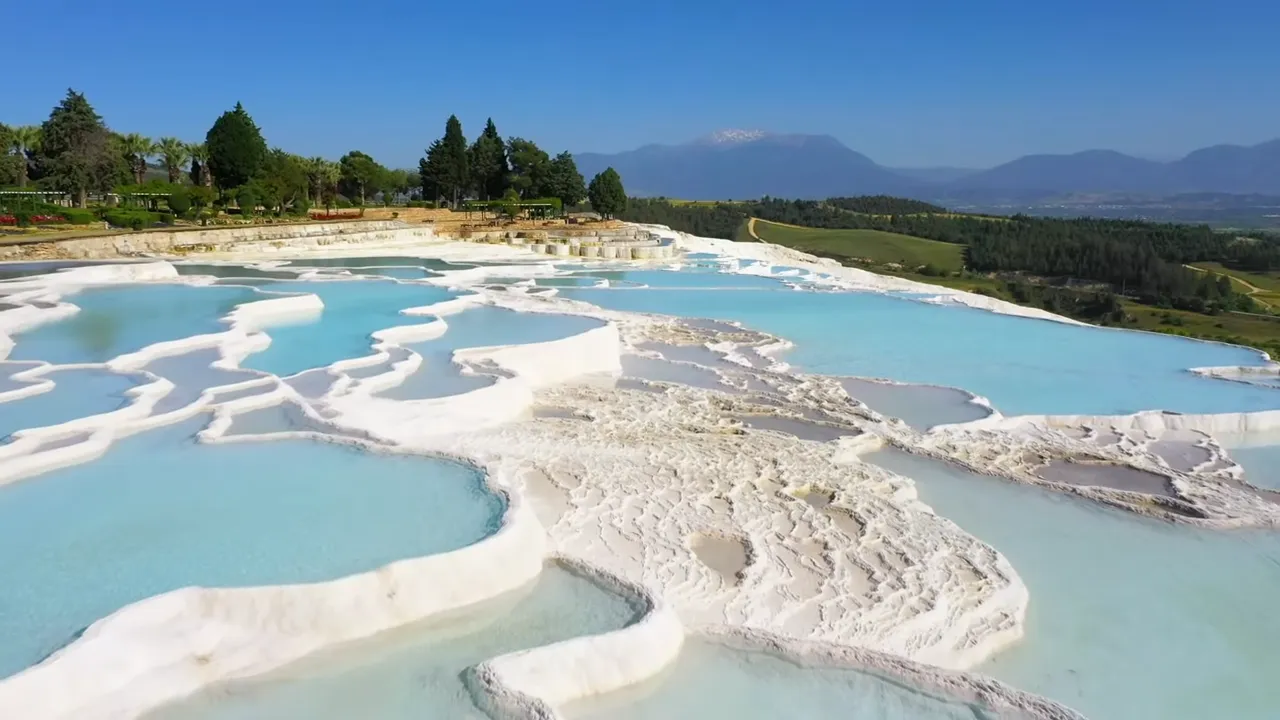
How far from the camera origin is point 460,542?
15.6ft

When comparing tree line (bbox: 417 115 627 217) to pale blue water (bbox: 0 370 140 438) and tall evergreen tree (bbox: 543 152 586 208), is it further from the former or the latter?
pale blue water (bbox: 0 370 140 438)

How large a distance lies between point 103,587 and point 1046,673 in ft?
14.6

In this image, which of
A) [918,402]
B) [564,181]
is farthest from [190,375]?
[564,181]

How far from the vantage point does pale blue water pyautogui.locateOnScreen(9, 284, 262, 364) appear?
9414 millimetres

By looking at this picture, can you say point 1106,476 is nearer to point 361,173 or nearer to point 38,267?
point 38,267

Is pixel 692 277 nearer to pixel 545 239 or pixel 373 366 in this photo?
pixel 545 239

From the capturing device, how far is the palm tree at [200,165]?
33.2 metres

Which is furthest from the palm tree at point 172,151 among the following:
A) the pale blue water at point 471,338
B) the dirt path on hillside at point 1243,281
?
the dirt path on hillside at point 1243,281

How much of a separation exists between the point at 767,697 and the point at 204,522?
320 centimetres

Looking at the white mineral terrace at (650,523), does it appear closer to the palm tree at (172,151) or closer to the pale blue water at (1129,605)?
the pale blue water at (1129,605)

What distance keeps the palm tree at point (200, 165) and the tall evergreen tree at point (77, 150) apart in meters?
3.74

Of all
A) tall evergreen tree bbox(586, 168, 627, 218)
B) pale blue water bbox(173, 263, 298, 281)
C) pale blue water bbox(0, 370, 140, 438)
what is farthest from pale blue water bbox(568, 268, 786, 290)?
pale blue water bbox(0, 370, 140, 438)

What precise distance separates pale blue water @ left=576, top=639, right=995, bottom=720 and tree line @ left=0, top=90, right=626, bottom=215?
23.9 meters

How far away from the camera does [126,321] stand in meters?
11.3
